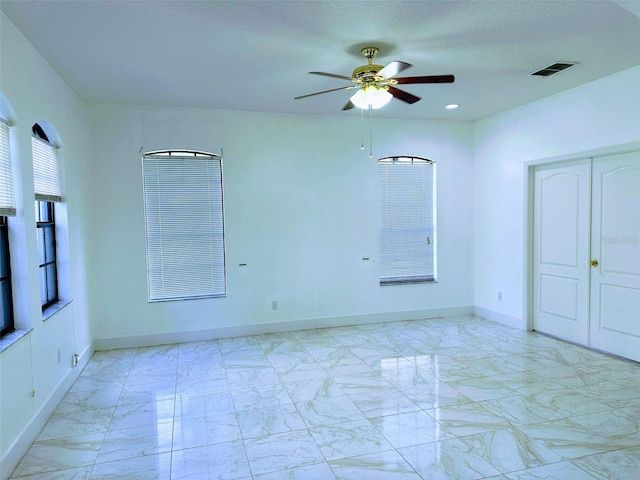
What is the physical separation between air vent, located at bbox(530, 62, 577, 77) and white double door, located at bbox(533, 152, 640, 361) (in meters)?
1.10

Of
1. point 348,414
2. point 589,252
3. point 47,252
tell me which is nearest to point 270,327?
point 348,414

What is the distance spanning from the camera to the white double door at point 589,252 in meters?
4.05

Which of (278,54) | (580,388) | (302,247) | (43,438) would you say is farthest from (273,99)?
(580,388)

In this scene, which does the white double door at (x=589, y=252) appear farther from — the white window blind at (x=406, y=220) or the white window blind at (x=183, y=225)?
the white window blind at (x=183, y=225)

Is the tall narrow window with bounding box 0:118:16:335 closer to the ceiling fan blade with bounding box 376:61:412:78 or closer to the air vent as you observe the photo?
the ceiling fan blade with bounding box 376:61:412:78

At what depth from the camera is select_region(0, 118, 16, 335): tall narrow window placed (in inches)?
102

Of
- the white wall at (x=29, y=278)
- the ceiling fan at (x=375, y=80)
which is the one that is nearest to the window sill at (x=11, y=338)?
the white wall at (x=29, y=278)

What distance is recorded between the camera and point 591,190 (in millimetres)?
4410

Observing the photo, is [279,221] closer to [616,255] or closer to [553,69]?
[553,69]

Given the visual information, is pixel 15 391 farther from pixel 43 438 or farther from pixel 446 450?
pixel 446 450

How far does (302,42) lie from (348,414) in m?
2.82

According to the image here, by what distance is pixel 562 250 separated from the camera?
15.7 ft

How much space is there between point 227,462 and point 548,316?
4.21 meters

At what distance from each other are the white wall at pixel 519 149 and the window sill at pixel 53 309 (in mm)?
5106
